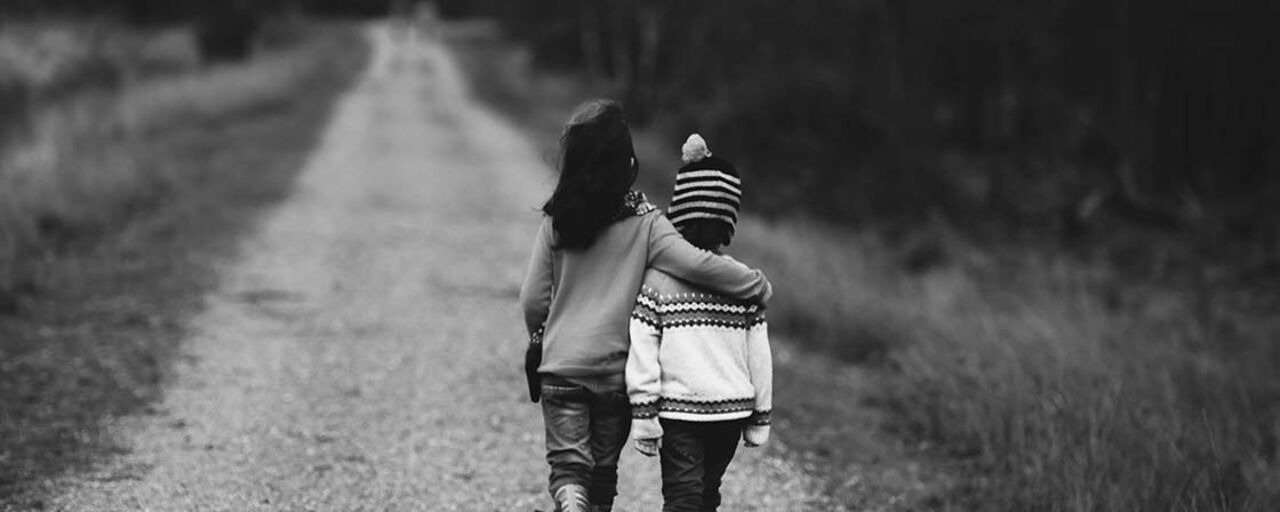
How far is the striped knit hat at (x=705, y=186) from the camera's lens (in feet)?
10.8

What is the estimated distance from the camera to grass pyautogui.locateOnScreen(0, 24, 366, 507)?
592 centimetres

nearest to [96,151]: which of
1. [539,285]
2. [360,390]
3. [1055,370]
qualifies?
[360,390]

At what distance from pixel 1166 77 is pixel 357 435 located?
63.1 feet

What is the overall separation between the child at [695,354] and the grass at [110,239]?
2688 mm

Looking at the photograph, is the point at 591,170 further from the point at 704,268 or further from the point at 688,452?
the point at 688,452

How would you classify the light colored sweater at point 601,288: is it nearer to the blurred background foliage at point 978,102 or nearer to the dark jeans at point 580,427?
the dark jeans at point 580,427

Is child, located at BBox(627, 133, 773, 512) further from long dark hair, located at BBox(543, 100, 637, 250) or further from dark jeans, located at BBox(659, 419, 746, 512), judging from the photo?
long dark hair, located at BBox(543, 100, 637, 250)

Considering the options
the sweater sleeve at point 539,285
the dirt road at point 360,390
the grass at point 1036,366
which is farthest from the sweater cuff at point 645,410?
the grass at point 1036,366

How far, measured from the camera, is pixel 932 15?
89.1 ft

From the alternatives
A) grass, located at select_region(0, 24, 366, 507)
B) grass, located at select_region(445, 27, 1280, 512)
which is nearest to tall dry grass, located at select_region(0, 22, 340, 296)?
grass, located at select_region(0, 24, 366, 507)

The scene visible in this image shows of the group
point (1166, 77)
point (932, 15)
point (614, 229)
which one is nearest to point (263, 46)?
point (932, 15)

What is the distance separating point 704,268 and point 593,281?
0.37m

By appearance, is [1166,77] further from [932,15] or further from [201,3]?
[201,3]

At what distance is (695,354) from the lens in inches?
130
